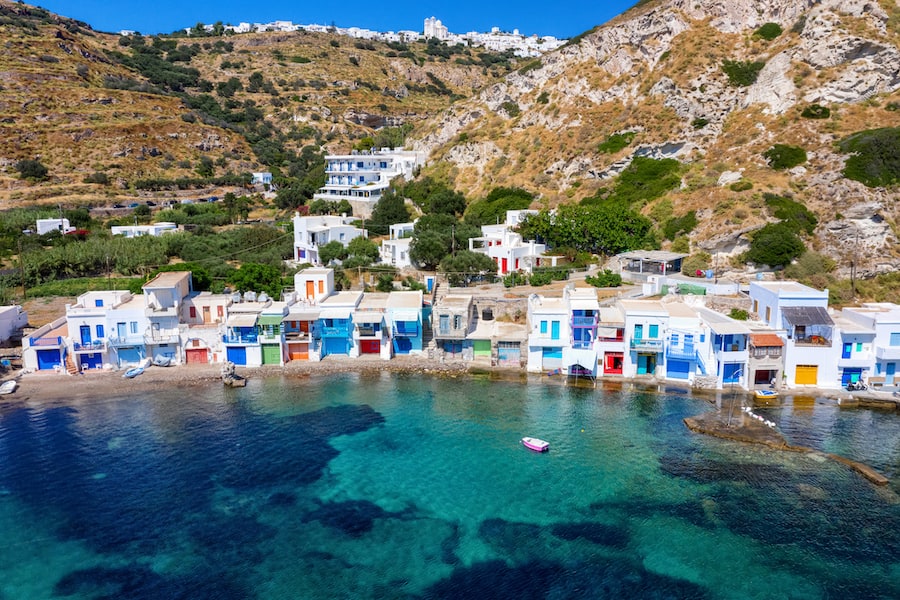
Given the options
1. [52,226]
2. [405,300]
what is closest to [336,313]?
[405,300]

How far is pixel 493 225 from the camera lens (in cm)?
6281

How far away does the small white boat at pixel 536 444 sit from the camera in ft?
94.1

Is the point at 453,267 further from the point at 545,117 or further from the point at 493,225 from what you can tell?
the point at 545,117

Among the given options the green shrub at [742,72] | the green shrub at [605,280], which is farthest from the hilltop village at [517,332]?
the green shrub at [742,72]

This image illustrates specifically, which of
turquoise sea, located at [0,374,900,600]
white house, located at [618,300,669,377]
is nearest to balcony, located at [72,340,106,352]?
turquoise sea, located at [0,374,900,600]

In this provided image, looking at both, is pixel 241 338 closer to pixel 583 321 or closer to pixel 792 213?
pixel 583 321

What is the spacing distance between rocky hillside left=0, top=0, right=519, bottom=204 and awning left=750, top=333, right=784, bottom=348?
7404 centimetres

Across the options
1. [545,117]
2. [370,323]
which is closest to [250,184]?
[545,117]

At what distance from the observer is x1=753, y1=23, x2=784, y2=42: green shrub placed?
71375 millimetres

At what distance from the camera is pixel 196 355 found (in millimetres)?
39594

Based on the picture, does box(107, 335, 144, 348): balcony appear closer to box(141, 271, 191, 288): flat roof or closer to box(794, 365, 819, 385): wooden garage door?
box(141, 271, 191, 288): flat roof

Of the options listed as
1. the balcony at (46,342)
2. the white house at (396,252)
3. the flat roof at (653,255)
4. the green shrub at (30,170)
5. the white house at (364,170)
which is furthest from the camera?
the white house at (364,170)

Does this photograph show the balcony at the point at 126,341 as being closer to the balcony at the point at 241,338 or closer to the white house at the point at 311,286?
the balcony at the point at 241,338

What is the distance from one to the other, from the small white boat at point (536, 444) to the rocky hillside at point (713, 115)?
30115 millimetres
